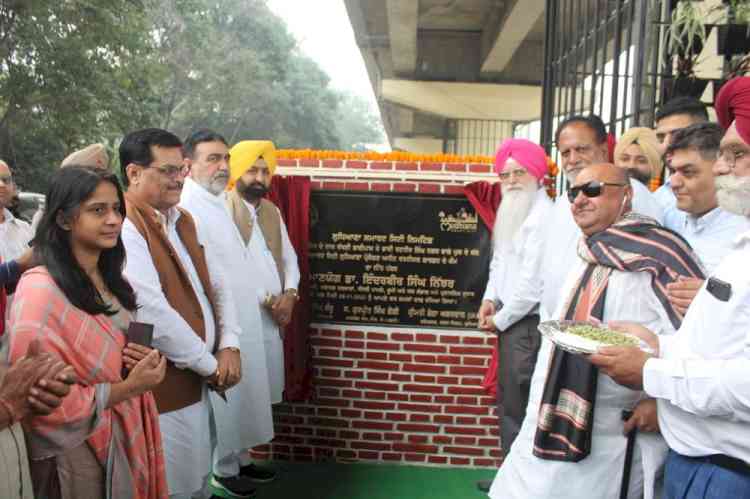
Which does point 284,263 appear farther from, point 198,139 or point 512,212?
point 512,212

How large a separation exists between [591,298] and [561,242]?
795mm

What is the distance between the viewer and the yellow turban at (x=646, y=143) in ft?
10.8

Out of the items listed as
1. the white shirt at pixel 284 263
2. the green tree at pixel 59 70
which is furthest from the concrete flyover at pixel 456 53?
the green tree at pixel 59 70

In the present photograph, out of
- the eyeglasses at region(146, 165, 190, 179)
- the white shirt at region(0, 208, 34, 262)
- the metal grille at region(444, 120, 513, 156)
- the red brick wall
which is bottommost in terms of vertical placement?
the red brick wall

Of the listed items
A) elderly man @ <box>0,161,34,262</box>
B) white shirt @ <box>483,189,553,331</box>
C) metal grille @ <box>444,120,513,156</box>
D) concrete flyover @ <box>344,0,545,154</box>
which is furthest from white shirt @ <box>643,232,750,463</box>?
metal grille @ <box>444,120,513,156</box>

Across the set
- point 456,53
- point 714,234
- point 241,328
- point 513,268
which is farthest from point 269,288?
point 456,53

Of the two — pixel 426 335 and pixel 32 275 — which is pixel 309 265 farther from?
pixel 32 275

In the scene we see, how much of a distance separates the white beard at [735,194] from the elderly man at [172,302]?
2.01 meters

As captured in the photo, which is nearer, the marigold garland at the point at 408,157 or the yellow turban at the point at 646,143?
the yellow turban at the point at 646,143

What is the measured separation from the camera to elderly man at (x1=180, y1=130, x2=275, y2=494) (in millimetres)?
3475

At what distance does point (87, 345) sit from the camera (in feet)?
6.54

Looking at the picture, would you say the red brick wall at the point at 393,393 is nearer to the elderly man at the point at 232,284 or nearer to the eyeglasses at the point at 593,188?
the elderly man at the point at 232,284

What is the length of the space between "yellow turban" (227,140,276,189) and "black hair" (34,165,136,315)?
5.60 feet

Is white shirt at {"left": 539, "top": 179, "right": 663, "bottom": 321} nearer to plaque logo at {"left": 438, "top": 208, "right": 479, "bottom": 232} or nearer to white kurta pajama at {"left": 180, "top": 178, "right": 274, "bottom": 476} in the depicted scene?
plaque logo at {"left": 438, "top": 208, "right": 479, "bottom": 232}
